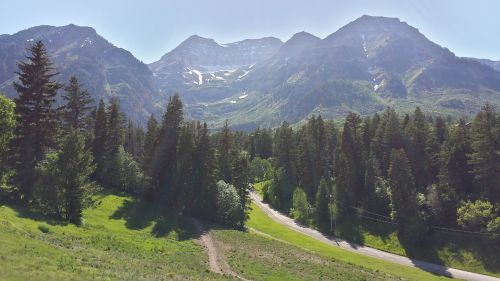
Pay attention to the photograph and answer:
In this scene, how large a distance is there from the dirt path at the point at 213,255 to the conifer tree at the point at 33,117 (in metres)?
22.5

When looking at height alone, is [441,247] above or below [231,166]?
below


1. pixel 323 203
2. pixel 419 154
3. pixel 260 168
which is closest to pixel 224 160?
pixel 323 203

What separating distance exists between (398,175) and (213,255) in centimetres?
5262

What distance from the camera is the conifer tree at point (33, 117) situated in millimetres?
51156

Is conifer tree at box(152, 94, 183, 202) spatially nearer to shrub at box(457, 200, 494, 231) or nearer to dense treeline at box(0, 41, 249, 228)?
dense treeline at box(0, 41, 249, 228)

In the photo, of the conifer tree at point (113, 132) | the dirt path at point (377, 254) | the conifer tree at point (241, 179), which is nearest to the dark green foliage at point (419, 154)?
the dirt path at point (377, 254)

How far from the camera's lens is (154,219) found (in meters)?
71.2

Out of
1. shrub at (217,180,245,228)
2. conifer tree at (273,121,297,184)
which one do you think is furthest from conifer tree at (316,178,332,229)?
shrub at (217,180,245,228)

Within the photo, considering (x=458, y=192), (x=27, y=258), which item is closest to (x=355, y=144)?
(x=458, y=192)

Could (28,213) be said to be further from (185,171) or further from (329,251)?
(329,251)

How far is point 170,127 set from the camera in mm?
88188

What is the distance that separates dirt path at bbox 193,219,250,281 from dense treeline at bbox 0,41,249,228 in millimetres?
11327

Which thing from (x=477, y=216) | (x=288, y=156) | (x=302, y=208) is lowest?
(x=302, y=208)

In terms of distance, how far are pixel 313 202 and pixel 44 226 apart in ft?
267
